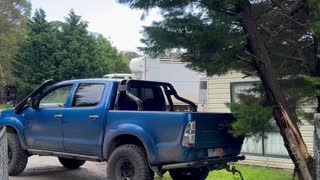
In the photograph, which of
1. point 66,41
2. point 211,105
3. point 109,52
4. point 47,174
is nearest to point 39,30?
point 66,41

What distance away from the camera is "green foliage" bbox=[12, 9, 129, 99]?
114 ft

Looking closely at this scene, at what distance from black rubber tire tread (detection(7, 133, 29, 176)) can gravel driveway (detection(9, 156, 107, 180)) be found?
15cm

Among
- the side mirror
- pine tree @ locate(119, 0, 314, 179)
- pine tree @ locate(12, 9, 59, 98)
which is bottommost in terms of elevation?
the side mirror

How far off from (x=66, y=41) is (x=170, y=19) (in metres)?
30.7

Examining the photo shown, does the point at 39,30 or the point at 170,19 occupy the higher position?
the point at 39,30

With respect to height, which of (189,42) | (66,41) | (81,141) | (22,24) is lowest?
(81,141)

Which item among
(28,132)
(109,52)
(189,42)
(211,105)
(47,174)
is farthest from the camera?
(109,52)

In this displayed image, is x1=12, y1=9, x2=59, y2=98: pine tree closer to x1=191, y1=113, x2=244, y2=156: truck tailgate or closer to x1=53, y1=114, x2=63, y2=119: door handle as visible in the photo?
x1=53, y1=114, x2=63, y2=119: door handle

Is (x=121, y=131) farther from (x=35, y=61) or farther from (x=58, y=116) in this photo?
(x=35, y=61)

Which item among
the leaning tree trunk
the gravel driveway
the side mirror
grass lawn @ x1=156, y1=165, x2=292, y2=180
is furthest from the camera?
grass lawn @ x1=156, y1=165, x2=292, y2=180

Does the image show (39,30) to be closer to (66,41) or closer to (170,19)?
(66,41)

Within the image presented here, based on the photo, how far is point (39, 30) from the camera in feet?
125

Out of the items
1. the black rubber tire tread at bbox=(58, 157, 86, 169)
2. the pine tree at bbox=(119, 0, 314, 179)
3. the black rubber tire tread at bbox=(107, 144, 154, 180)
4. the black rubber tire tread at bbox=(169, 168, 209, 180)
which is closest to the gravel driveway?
the black rubber tire tread at bbox=(58, 157, 86, 169)

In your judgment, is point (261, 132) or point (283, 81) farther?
point (283, 81)
